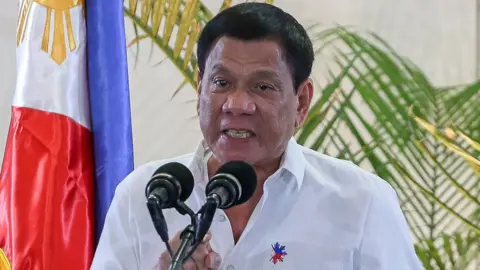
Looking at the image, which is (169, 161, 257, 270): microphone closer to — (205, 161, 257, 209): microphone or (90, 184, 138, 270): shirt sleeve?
(205, 161, 257, 209): microphone

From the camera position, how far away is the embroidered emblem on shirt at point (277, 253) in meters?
1.46

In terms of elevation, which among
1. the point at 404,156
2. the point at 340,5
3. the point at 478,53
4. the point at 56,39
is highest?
the point at 340,5

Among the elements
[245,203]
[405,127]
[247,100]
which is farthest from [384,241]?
[405,127]

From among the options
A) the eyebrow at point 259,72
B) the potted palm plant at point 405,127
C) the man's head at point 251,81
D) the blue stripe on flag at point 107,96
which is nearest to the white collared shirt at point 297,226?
the man's head at point 251,81

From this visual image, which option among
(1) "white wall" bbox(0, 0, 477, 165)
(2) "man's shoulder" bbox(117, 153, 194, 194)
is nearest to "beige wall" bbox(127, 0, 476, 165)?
(1) "white wall" bbox(0, 0, 477, 165)

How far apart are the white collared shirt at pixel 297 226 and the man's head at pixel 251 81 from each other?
13 cm

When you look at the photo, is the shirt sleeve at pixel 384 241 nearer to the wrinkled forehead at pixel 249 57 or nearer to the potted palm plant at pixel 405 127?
the wrinkled forehead at pixel 249 57

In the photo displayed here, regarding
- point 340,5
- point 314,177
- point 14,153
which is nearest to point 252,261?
point 314,177

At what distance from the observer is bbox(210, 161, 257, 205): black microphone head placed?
3.36 feet

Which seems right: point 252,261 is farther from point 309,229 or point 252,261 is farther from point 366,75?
point 366,75

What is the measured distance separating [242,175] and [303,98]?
21.5 inches

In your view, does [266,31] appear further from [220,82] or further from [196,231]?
[196,231]

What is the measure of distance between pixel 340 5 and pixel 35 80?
1264 mm

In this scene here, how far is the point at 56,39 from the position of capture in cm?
201
